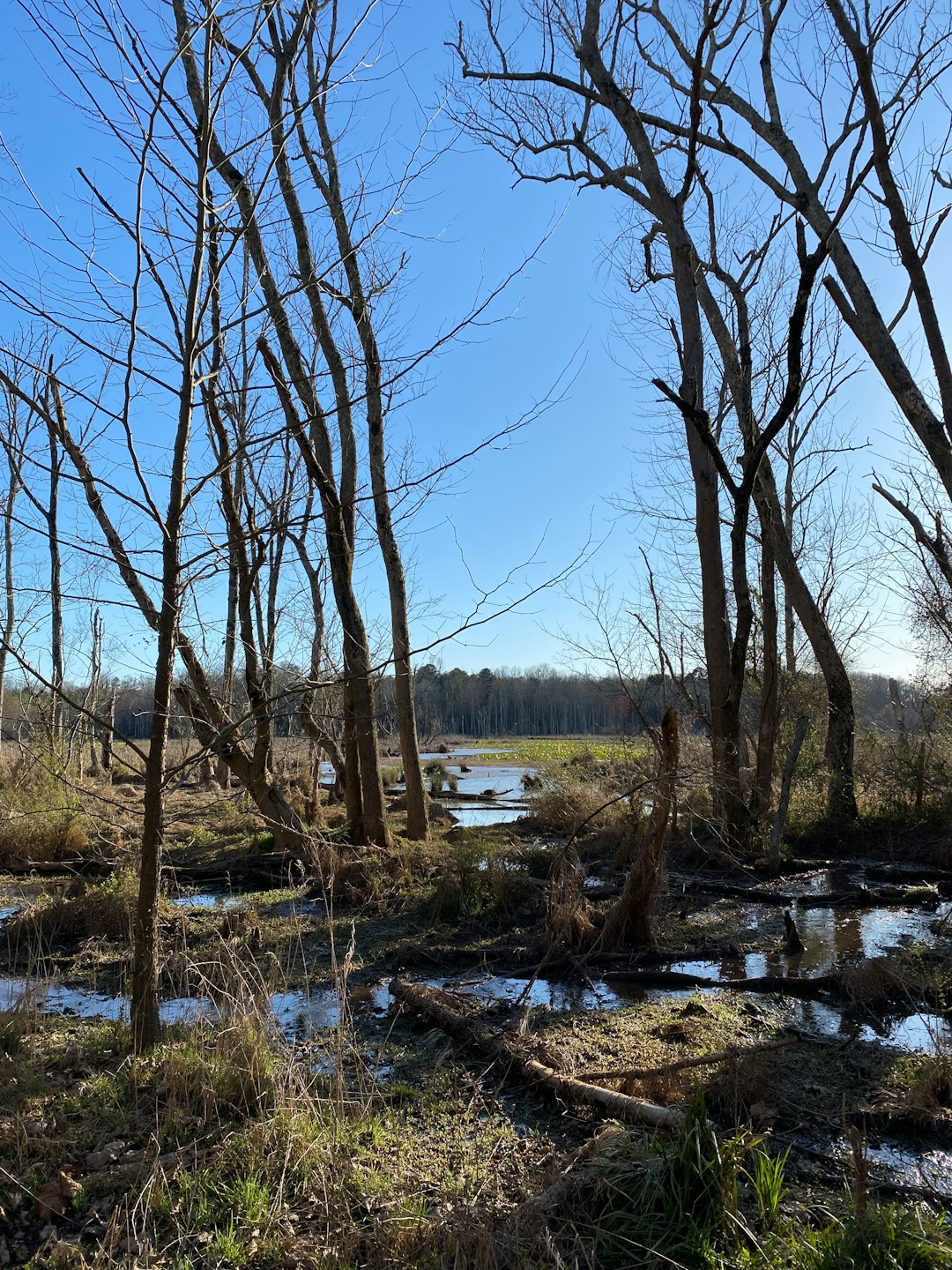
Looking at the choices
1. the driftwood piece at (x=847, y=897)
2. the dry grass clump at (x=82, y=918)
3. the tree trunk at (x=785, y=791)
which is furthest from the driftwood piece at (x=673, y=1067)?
the tree trunk at (x=785, y=791)

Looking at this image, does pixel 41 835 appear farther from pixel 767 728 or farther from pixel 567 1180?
pixel 567 1180

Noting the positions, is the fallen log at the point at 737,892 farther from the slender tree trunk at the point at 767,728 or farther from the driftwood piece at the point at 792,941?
the slender tree trunk at the point at 767,728

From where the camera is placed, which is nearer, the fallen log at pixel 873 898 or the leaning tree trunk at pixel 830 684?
the fallen log at pixel 873 898

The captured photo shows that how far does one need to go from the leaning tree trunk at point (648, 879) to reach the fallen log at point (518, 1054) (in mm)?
1754

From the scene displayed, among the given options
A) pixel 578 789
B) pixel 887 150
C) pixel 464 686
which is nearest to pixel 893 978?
pixel 887 150

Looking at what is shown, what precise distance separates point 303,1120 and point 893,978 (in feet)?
13.6

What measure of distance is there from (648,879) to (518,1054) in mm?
2707

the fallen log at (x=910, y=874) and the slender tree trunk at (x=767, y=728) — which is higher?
the slender tree trunk at (x=767, y=728)

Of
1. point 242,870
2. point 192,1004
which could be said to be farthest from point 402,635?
point 192,1004

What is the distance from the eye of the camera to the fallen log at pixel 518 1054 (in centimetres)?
367

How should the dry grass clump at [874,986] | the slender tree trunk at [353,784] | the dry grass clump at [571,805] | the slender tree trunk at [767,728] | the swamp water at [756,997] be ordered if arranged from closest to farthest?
the swamp water at [756,997]
the dry grass clump at [874,986]
the slender tree trunk at [353,784]
the slender tree trunk at [767,728]
the dry grass clump at [571,805]

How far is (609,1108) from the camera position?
3863 mm

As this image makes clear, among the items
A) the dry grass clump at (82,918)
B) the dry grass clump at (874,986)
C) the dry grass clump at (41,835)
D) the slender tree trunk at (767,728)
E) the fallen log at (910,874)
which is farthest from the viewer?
the slender tree trunk at (767,728)

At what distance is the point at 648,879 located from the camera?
6922mm
